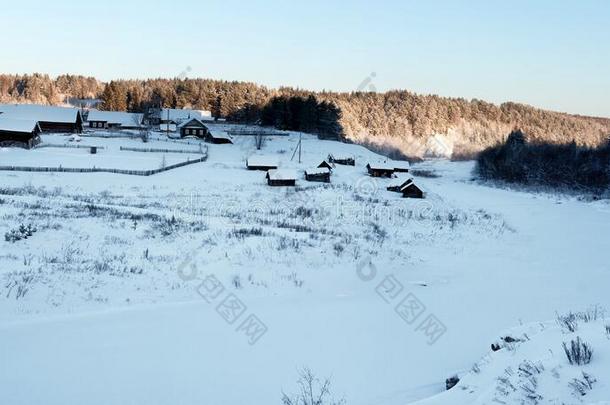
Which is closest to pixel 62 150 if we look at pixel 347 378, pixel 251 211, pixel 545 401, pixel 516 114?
pixel 251 211

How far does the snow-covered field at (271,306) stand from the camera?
6.90 m

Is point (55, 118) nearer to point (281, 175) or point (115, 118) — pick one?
point (115, 118)

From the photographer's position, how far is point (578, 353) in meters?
4.90

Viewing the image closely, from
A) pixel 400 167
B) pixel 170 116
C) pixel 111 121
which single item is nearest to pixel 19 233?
pixel 400 167

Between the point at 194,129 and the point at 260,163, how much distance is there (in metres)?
30.0

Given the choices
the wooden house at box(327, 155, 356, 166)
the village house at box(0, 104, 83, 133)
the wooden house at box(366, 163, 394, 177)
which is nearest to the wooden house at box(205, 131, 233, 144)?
the wooden house at box(327, 155, 356, 166)

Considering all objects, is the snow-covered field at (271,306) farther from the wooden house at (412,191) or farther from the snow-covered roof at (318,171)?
the snow-covered roof at (318,171)

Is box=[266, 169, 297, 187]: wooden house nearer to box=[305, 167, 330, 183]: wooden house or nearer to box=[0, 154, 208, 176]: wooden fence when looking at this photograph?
Answer: box=[305, 167, 330, 183]: wooden house

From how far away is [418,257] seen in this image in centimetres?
1653

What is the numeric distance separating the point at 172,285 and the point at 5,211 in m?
9.44

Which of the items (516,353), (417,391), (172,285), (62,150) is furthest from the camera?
(62,150)

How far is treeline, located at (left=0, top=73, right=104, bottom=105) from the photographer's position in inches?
5157

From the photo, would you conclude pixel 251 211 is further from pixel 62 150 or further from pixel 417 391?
pixel 62 150

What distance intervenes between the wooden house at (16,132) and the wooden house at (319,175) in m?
31.4
